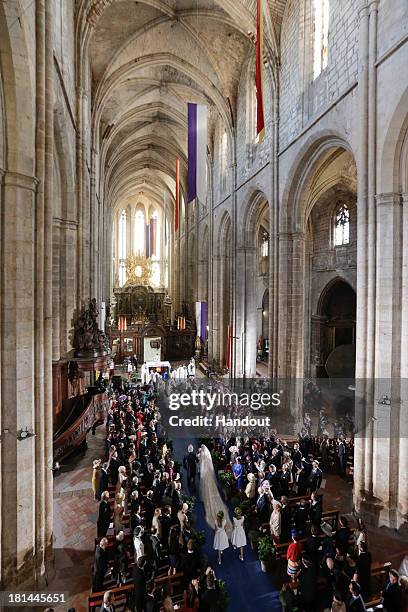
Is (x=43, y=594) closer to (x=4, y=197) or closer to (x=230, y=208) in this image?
(x=4, y=197)

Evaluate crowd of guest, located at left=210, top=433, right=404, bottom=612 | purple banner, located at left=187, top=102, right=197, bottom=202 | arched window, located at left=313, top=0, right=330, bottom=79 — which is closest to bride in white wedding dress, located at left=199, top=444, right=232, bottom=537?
crowd of guest, located at left=210, top=433, right=404, bottom=612

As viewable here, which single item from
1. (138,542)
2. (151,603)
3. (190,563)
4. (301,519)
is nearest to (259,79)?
(301,519)

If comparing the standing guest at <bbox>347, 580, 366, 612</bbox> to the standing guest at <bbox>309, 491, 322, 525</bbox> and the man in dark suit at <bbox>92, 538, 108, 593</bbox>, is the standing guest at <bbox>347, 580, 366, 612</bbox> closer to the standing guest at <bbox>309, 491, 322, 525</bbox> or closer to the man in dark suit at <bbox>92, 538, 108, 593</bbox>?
the standing guest at <bbox>309, 491, 322, 525</bbox>

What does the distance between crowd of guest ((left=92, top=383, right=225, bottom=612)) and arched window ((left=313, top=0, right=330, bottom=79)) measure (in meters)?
12.0

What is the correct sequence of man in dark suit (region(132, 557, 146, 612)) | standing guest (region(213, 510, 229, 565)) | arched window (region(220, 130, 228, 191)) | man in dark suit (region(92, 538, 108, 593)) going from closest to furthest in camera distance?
man in dark suit (region(132, 557, 146, 612)) < man in dark suit (region(92, 538, 108, 593)) < standing guest (region(213, 510, 229, 565)) < arched window (region(220, 130, 228, 191))

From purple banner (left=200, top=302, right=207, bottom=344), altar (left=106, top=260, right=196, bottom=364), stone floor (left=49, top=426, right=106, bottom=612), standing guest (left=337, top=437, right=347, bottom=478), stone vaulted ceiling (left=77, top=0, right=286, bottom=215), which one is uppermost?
stone vaulted ceiling (left=77, top=0, right=286, bottom=215)

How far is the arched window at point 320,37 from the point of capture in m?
11.8

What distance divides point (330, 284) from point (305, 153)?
399 inches

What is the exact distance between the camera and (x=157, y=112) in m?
27.5

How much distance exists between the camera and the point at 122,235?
160 ft

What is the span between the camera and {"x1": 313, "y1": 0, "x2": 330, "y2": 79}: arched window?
1178 centimetres

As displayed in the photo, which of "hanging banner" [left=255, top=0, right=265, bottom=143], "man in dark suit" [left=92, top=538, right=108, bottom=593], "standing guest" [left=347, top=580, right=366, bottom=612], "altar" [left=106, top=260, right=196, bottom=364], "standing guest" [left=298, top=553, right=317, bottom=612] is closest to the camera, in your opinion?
"standing guest" [left=347, top=580, right=366, bottom=612]

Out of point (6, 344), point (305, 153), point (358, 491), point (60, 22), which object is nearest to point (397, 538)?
point (358, 491)

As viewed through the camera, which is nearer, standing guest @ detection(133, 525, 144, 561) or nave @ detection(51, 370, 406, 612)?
standing guest @ detection(133, 525, 144, 561)
